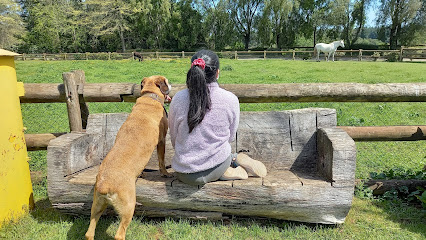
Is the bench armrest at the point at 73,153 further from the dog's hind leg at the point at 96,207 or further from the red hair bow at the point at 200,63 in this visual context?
the red hair bow at the point at 200,63

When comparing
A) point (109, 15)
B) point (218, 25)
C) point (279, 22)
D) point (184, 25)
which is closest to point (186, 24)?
point (184, 25)

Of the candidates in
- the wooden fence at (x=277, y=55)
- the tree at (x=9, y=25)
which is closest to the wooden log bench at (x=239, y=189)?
the wooden fence at (x=277, y=55)

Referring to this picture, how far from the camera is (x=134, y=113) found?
3.10 meters

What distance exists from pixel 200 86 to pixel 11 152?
2162 mm

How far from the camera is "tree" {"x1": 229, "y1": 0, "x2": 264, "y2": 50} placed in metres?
41.9

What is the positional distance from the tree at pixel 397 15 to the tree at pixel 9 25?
1753 inches

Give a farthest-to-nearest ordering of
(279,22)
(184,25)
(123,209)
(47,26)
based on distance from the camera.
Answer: (184,25) → (47,26) → (279,22) → (123,209)

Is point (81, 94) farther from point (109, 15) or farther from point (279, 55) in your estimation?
point (109, 15)

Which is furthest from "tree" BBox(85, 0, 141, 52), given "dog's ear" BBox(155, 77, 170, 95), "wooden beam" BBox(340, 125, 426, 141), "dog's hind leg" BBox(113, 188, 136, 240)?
"dog's hind leg" BBox(113, 188, 136, 240)

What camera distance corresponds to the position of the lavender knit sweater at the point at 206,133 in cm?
279

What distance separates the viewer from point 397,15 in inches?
1400

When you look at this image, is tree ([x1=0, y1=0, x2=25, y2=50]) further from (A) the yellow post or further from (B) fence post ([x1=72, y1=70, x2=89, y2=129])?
(A) the yellow post

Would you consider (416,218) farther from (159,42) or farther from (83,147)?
(159,42)

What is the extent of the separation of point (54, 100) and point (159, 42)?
42.2 m
